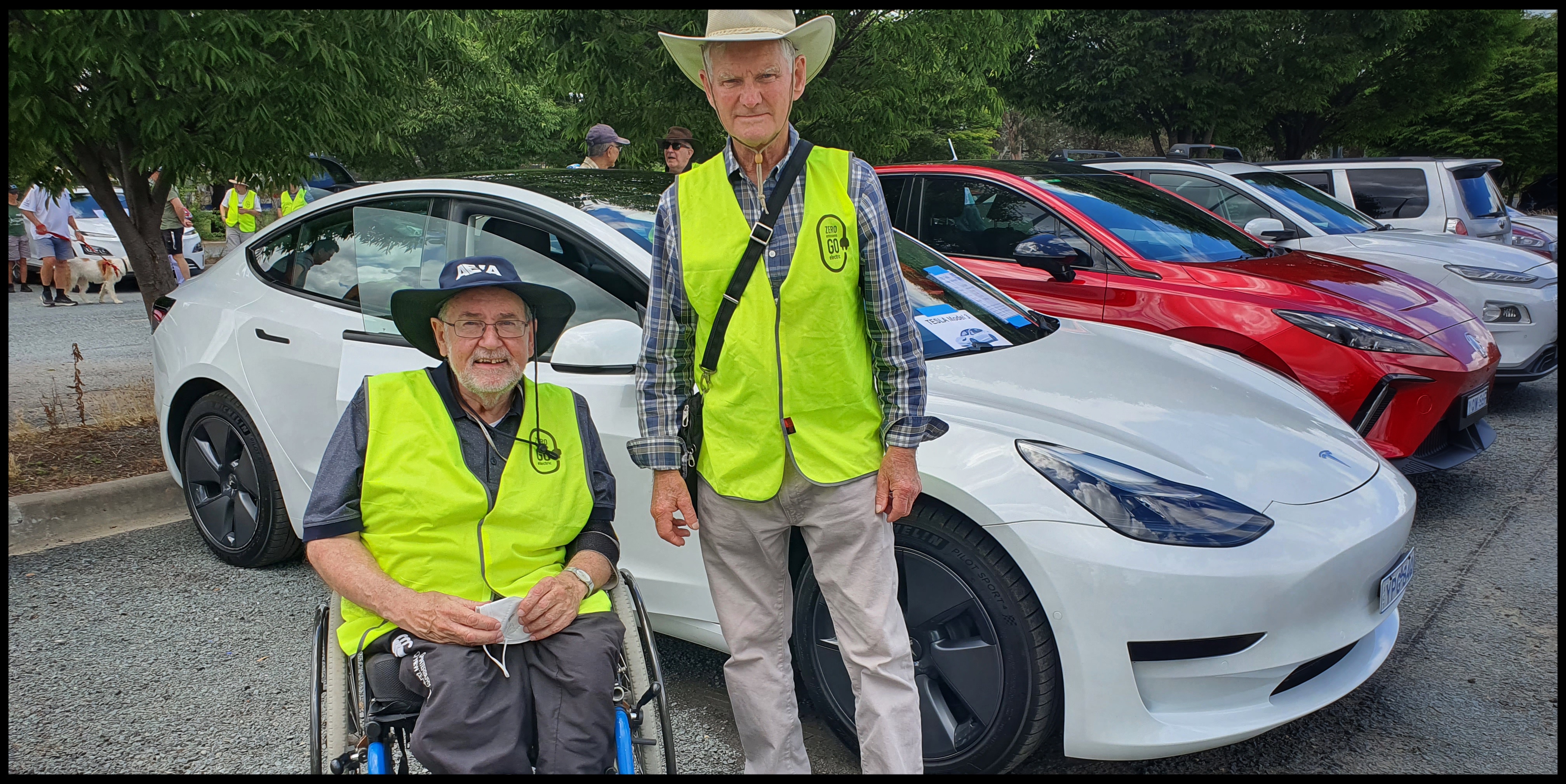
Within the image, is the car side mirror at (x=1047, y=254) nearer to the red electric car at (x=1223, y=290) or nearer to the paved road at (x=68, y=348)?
the red electric car at (x=1223, y=290)

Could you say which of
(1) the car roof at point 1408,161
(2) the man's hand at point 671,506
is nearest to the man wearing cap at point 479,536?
(2) the man's hand at point 671,506

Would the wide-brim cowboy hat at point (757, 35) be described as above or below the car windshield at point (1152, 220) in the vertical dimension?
above

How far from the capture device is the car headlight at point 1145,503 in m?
2.43

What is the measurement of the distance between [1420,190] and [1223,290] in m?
5.75

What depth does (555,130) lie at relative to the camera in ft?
77.4

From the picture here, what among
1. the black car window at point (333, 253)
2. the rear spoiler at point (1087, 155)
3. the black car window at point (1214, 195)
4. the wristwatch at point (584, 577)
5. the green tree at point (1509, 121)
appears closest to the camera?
the wristwatch at point (584, 577)

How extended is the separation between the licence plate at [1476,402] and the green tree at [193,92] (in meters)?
4.92

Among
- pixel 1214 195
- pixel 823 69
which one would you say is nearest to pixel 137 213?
pixel 823 69

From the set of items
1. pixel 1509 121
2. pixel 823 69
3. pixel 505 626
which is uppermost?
pixel 1509 121

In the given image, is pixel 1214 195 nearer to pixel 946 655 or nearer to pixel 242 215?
pixel 946 655

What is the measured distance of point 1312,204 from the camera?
8.00 m

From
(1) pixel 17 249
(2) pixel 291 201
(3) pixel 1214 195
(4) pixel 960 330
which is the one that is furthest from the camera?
(1) pixel 17 249

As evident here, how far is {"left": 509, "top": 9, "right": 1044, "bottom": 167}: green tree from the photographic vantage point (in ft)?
23.8

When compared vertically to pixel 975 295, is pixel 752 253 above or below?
above
